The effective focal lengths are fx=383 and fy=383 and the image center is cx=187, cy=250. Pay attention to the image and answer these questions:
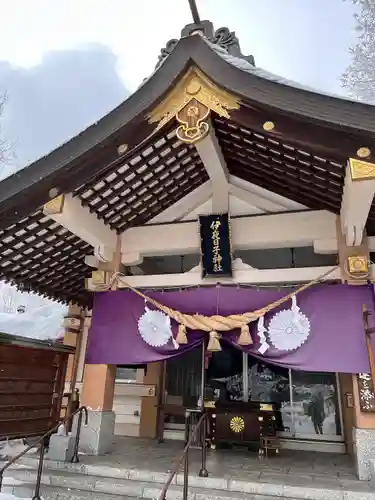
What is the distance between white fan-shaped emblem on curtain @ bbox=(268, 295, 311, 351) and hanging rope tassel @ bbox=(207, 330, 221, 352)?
0.72m

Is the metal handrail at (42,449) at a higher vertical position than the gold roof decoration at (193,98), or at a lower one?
lower

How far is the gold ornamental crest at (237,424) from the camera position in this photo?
21.4ft

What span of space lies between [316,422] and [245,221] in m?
4.41

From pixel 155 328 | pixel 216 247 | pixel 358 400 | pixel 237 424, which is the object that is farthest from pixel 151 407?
pixel 358 400

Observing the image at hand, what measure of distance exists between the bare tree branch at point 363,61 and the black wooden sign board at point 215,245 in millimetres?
16057

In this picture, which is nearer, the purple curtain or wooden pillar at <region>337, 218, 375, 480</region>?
wooden pillar at <region>337, 218, 375, 480</region>

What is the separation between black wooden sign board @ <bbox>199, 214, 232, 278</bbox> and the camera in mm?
5797

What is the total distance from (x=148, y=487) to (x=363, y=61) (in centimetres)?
2171

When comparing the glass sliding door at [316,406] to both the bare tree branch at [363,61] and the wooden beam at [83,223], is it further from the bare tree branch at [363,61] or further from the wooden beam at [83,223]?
the bare tree branch at [363,61]

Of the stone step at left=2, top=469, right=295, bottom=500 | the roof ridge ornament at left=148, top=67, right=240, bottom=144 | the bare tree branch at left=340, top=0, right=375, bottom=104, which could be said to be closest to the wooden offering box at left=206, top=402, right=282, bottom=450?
the stone step at left=2, top=469, right=295, bottom=500

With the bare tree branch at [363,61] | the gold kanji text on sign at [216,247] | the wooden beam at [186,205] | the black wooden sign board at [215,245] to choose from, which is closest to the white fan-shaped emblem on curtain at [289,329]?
the black wooden sign board at [215,245]

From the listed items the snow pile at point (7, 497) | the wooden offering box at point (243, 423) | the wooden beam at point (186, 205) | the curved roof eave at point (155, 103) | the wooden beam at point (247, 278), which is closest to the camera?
the curved roof eave at point (155, 103)

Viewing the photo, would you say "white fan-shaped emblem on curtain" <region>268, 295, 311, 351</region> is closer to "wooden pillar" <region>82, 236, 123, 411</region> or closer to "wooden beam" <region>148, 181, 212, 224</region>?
"wooden beam" <region>148, 181, 212, 224</region>

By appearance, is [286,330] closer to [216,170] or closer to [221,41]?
[216,170]
